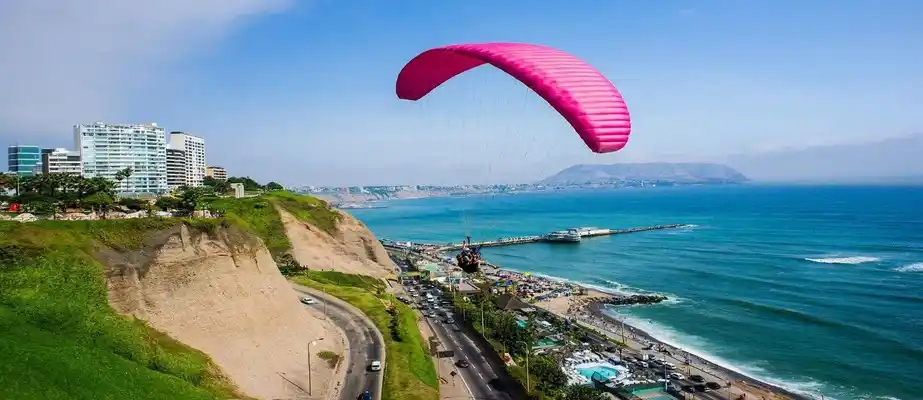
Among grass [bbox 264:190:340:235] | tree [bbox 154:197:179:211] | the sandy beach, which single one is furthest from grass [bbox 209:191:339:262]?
the sandy beach

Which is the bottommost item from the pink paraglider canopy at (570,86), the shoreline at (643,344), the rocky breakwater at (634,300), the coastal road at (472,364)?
the shoreline at (643,344)

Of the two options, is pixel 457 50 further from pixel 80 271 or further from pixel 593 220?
pixel 593 220

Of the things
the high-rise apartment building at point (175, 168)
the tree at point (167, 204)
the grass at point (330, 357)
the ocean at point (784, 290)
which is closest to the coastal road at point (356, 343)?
the grass at point (330, 357)

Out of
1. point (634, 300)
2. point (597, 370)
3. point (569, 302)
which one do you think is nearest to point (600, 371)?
Answer: point (597, 370)

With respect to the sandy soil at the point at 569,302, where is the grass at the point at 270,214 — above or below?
above

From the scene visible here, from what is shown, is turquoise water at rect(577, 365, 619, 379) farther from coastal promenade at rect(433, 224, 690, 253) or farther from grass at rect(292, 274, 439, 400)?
coastal promenade at rect(433, 224, 690, 253)

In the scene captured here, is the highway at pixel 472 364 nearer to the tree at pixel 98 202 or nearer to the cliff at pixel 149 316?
the cliff at pixel 149 316
